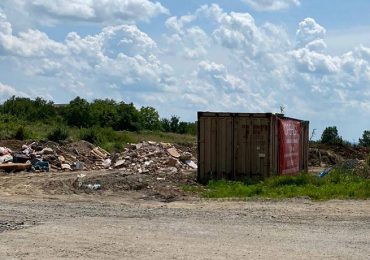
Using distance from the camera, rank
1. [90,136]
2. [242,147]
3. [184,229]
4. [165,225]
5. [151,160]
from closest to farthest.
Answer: [184,229]
[165,225]
[242,147]
[151,160]
[90,136]

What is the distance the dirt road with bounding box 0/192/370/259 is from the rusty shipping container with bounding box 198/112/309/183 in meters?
5.82

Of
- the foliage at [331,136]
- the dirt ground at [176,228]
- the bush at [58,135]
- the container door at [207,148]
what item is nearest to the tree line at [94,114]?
the foliage at [331,136]

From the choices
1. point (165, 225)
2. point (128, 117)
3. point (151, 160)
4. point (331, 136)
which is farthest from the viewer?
point (128, 117)

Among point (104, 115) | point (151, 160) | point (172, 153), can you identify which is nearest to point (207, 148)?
point (151, 160)

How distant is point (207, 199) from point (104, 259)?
9229mm

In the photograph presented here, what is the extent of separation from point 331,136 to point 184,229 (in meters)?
46.1

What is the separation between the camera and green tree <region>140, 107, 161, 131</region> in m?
75.0

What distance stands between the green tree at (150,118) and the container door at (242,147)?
49.8 metres

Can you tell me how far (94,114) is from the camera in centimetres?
7050

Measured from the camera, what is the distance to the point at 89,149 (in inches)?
1420

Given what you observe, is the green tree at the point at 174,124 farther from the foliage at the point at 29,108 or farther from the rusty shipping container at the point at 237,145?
the rusty shipping container at the point at 237,145

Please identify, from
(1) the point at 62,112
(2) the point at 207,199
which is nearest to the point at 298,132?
(2) the point at 207,199

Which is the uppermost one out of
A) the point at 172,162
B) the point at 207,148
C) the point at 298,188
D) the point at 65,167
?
the point at 207,148

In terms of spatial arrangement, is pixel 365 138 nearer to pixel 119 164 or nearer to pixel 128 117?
pixel 128 117
